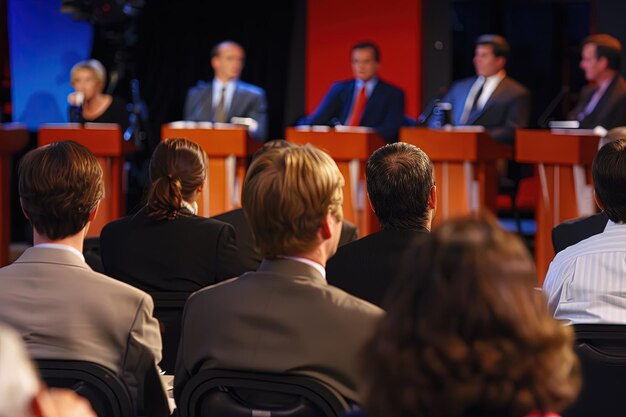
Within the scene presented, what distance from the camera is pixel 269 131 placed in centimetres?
1048

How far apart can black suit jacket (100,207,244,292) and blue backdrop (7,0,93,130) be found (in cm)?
597

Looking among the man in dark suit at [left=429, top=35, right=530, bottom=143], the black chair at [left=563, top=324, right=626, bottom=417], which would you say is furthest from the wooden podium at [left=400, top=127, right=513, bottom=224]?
the black chair at [left=563, top=324, right=626, bottom=417]

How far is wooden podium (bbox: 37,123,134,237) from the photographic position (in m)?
7.16

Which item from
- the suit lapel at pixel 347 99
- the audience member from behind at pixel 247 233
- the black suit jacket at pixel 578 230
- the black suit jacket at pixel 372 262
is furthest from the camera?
the suit lapel at pixel 347 99

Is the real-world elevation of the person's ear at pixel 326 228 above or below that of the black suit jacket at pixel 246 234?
above

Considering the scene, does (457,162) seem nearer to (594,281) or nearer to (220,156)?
(220,156)

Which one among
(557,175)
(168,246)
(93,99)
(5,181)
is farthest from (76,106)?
(168,246)

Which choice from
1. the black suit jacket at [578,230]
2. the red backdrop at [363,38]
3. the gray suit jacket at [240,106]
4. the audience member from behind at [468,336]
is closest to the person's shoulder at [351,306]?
the audience member from behind at [468,336]

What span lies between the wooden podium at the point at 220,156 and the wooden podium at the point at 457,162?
45.7 inches

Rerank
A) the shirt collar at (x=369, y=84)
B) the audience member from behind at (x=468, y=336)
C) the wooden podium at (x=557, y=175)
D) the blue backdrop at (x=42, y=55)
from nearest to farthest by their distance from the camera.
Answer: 1. the audience member from behind at (x=468, y=336)
2. the wooden podium at (x=557, y=175)
3. the shirt collar at (x=369, y=84)
4. the blue backdrop at (x=42, y=55)

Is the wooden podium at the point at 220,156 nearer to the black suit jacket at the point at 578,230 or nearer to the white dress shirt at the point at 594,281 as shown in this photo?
the black suit jacket at the point at 578,230

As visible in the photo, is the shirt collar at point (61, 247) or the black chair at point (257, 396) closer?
the black chair at point (257, 396)

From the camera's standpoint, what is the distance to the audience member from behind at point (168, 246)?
3492mm

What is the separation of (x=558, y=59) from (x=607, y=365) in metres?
8.99
